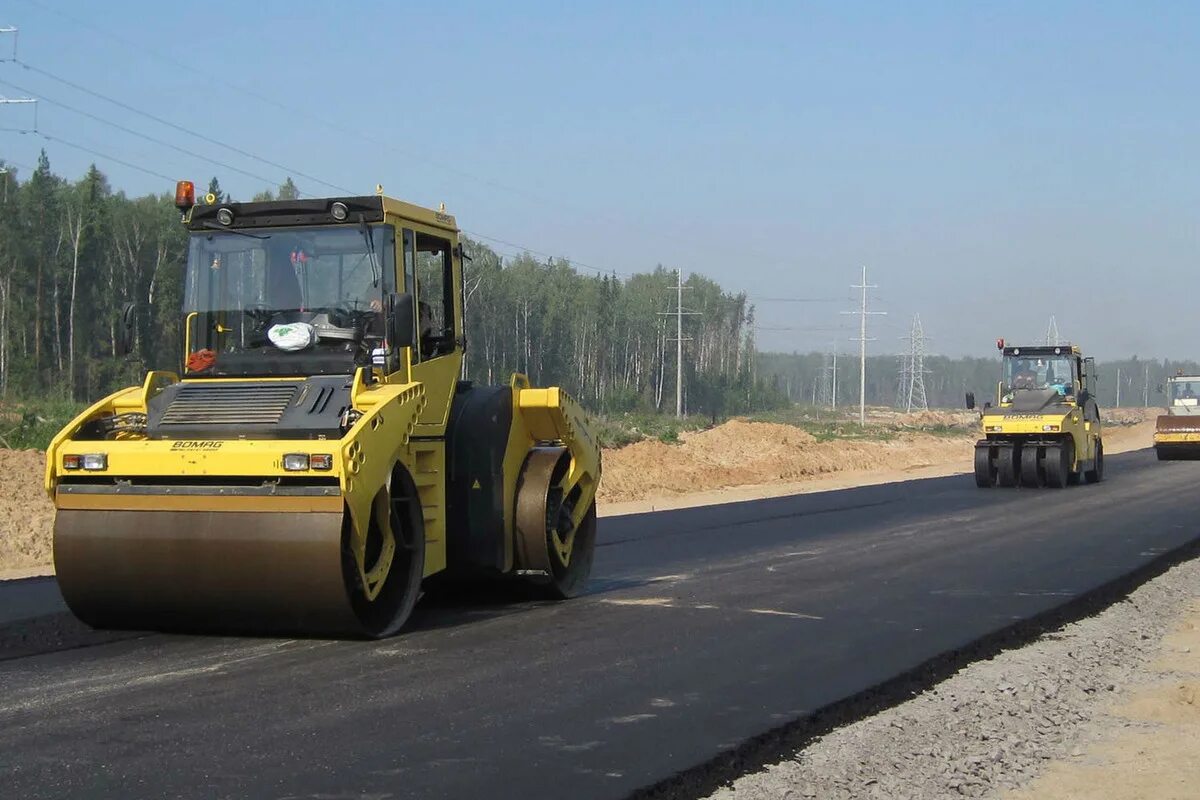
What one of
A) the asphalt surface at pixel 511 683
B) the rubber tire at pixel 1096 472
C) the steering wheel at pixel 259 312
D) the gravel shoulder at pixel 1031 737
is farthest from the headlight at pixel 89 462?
the rubber tire at pixel 1096 472

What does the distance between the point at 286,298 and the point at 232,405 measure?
1.11 m

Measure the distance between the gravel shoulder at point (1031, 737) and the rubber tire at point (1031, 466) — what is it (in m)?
17.5

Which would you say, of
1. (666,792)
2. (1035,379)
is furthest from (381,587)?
(1035,379)

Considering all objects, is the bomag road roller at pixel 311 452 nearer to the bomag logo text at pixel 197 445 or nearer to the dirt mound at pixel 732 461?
the bomag logo text at pixel 197 445

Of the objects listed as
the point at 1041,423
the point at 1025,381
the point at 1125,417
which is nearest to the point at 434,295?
the point at 1041,423

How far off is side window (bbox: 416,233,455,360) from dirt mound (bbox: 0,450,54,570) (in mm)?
7786

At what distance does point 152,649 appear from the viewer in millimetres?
8141

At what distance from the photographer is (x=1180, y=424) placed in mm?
38531

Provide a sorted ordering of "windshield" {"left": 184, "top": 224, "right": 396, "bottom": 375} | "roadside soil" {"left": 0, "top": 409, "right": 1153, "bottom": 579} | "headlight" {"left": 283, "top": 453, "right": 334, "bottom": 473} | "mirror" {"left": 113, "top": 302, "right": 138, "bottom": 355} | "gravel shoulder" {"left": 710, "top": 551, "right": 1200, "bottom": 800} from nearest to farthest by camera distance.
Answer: "gravel shoulder" {"left": 710, "top": 551, "right": 1200, "bottom": 800}, "headlight" {"left": 283, "top": 453, "right": 334, "bottom": 473}, "windshield" {"left": 184, "top": 224, "right": 396, "bottom": 375}, "mirror" {"left": 113, "top": 302, "right": 138, "bottom": 355}, "roadside soil" {"left": 0, "top": 409, "right": 1153, "bottom": 579}

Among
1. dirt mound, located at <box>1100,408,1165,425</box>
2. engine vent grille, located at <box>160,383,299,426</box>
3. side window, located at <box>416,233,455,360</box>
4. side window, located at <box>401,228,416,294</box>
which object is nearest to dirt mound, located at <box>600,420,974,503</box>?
side window, located at <box>416,233,455,360</box>

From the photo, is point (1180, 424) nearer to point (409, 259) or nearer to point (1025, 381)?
point (1025, 381)

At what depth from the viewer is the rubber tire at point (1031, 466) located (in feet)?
86.8

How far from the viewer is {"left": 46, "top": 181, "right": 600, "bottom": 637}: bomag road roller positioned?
7871 mm

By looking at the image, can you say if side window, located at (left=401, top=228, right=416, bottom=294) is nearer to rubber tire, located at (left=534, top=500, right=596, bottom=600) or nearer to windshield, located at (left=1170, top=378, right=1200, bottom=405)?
rubber tire, located at (left=534, top=500, right=596, bottom=600)
